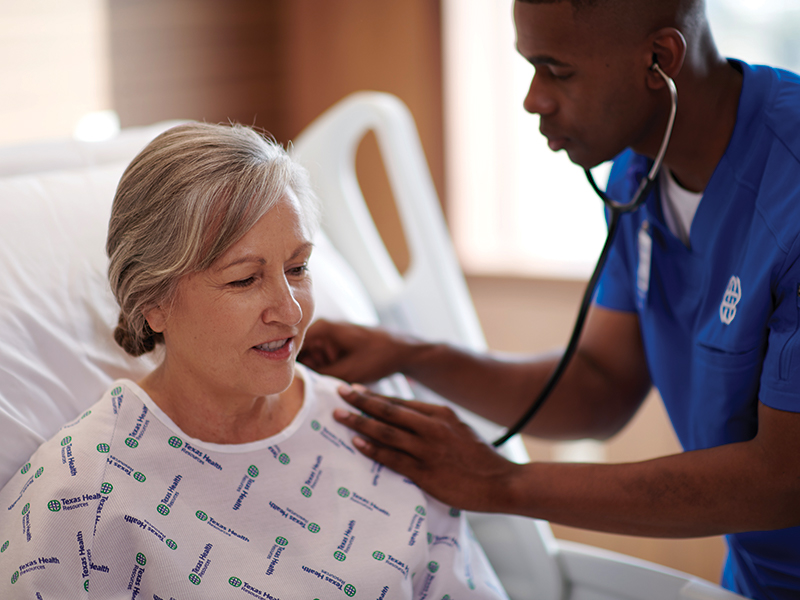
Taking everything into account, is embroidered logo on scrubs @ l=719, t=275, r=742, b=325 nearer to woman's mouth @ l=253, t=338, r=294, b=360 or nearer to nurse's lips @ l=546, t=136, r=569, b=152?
nurse's lips @ l=546, t=136, r=569, b=152

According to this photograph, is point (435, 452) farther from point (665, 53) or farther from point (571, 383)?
point (665, 53)

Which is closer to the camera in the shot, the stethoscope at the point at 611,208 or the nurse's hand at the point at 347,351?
the stethoscope at the point at 611,208

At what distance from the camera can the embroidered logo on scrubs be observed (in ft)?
3.57

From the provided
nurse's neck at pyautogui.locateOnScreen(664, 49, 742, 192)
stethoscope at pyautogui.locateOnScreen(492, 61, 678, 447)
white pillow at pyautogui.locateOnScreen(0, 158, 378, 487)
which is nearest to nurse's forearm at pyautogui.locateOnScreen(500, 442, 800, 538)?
stethoscope at pyautogui.locateOnScreen(492, 61, 678, 447)

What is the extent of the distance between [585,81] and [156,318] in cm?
71

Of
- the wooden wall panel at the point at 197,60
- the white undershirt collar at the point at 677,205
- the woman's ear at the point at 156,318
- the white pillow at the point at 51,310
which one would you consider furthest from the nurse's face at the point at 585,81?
the wooden wall panel at the point at 197,60

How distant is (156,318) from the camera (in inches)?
38.7

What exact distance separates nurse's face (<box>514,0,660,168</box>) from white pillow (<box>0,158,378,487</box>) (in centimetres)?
74

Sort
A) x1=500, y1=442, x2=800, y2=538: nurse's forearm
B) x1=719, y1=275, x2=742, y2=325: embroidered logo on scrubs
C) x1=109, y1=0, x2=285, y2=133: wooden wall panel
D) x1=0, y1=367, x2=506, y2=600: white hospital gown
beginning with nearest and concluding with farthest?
x1=0, y1=367, x2=506, y2=600: white hospital gown → x1=500, y1=442, x2=800, y2=538: nurse's forearm → x1=719, y1=275, x2=742, y2=325: embroidered logo on scrubs → x1=109, y1=0, x2=285, y2=133: wooden wall panel

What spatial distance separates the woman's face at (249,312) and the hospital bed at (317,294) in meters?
0.17

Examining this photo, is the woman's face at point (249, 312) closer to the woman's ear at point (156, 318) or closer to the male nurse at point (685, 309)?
the woman's ear at point (156, 318)

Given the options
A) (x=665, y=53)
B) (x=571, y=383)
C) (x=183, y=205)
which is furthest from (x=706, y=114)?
(x=183, y=205)

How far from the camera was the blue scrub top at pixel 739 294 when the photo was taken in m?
1.01

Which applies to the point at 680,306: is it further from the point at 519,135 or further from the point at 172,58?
the point at 172,58
